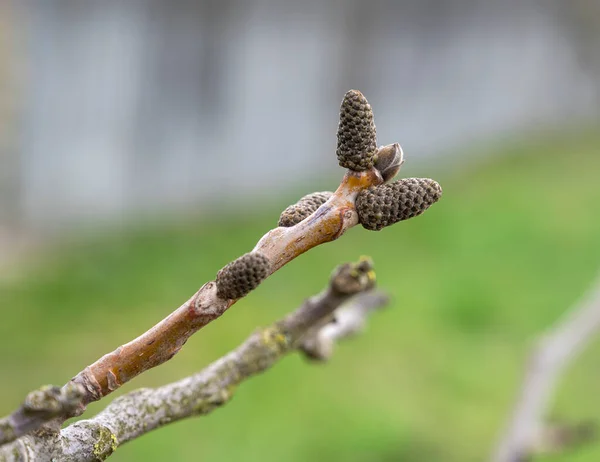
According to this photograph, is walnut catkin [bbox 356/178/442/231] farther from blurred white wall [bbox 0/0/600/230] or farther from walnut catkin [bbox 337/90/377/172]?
blurred white wall [bbox 0/0/600/230]

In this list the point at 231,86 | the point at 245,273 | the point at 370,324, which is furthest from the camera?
the point at 231,86

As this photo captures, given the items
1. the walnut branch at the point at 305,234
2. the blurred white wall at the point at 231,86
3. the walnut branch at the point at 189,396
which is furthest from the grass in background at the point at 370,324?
the walnut branch at the point at 305,234

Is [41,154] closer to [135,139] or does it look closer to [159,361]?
[135,139]

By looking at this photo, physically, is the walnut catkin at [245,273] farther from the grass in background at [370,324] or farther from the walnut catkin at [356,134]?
the grass in background at [370,324]

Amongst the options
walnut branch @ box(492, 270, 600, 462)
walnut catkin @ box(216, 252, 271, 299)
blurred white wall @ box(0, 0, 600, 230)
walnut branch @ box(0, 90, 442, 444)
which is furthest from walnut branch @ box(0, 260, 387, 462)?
blurred white wall @ box(0, 0, 600, 230)

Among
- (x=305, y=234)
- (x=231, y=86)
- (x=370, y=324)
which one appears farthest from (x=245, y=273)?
(x=231, y=86)

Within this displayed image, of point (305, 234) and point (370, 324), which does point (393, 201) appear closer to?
point (305, 234)
